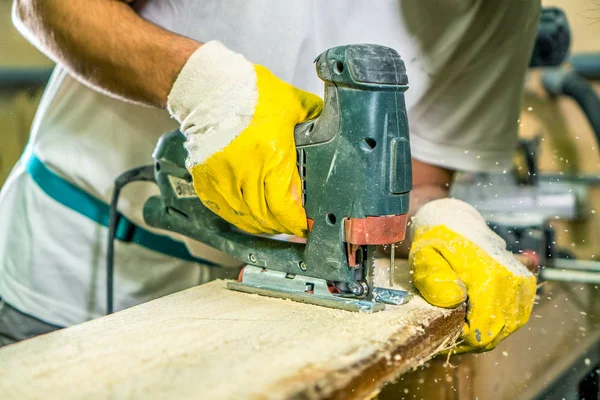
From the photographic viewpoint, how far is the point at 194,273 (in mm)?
1525

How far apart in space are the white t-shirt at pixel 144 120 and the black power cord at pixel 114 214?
0.15 feet

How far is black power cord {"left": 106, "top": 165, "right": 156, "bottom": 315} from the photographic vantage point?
1332 millimetres

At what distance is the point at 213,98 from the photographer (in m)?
1.02

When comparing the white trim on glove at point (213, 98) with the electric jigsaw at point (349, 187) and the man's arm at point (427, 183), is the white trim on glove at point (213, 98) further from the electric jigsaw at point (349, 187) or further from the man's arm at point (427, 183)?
the man's arm at point (427, 183)

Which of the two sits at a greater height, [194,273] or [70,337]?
[70,337]

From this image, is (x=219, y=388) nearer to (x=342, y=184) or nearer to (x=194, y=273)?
(x=342, y=184)

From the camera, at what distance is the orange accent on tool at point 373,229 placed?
0.91 metres

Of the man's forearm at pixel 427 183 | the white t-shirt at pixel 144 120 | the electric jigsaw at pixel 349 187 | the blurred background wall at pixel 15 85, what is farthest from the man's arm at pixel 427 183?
the blurred background wall at pixel 15 85

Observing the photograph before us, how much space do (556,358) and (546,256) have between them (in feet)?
1.76

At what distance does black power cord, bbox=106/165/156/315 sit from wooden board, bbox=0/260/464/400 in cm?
41

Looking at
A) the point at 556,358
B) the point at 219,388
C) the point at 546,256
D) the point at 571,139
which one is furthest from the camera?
the point at 571,139

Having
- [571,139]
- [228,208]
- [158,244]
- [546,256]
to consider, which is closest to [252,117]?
[228,208]

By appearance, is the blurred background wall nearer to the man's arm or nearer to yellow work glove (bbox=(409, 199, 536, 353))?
the man's arm

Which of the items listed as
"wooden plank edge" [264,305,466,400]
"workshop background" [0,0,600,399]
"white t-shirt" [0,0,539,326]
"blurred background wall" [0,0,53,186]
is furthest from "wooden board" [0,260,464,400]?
"blurred background wall" [0,0,53,186]
